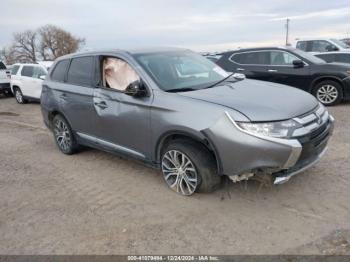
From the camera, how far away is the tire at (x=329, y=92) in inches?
343

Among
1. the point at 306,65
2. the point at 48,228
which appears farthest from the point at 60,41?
the point at 48,228

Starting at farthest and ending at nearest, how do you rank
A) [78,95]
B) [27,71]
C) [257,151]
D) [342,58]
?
[27,71], [342,58], [78,95], [257,151]

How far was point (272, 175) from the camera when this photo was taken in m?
3.62

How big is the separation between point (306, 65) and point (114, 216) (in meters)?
7.03

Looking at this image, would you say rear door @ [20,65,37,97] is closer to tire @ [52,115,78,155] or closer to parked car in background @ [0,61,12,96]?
parked car in background @ [0,61,12,96]

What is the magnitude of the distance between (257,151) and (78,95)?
9.78ft

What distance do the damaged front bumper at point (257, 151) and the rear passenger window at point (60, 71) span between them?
10.5 ft

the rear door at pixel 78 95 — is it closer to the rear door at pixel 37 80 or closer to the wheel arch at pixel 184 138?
the wheel arch at pixel 184 138

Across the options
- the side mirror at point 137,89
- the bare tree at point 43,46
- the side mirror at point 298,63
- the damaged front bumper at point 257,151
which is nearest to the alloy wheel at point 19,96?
the side mirror at point 298,63

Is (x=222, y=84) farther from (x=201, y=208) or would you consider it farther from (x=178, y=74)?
(x=201, y=208)

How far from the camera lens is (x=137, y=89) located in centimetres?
415

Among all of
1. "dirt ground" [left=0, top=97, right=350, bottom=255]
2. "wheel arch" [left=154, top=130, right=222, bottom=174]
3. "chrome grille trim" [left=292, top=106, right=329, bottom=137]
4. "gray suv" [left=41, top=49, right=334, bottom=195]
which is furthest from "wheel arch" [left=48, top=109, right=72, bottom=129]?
"chrome grille trim" [left=292, top=106, right=329, bottom=137]

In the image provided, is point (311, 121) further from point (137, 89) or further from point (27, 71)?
point (27, 71)

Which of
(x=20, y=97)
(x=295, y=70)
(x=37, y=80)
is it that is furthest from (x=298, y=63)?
(x=20, y=97)
